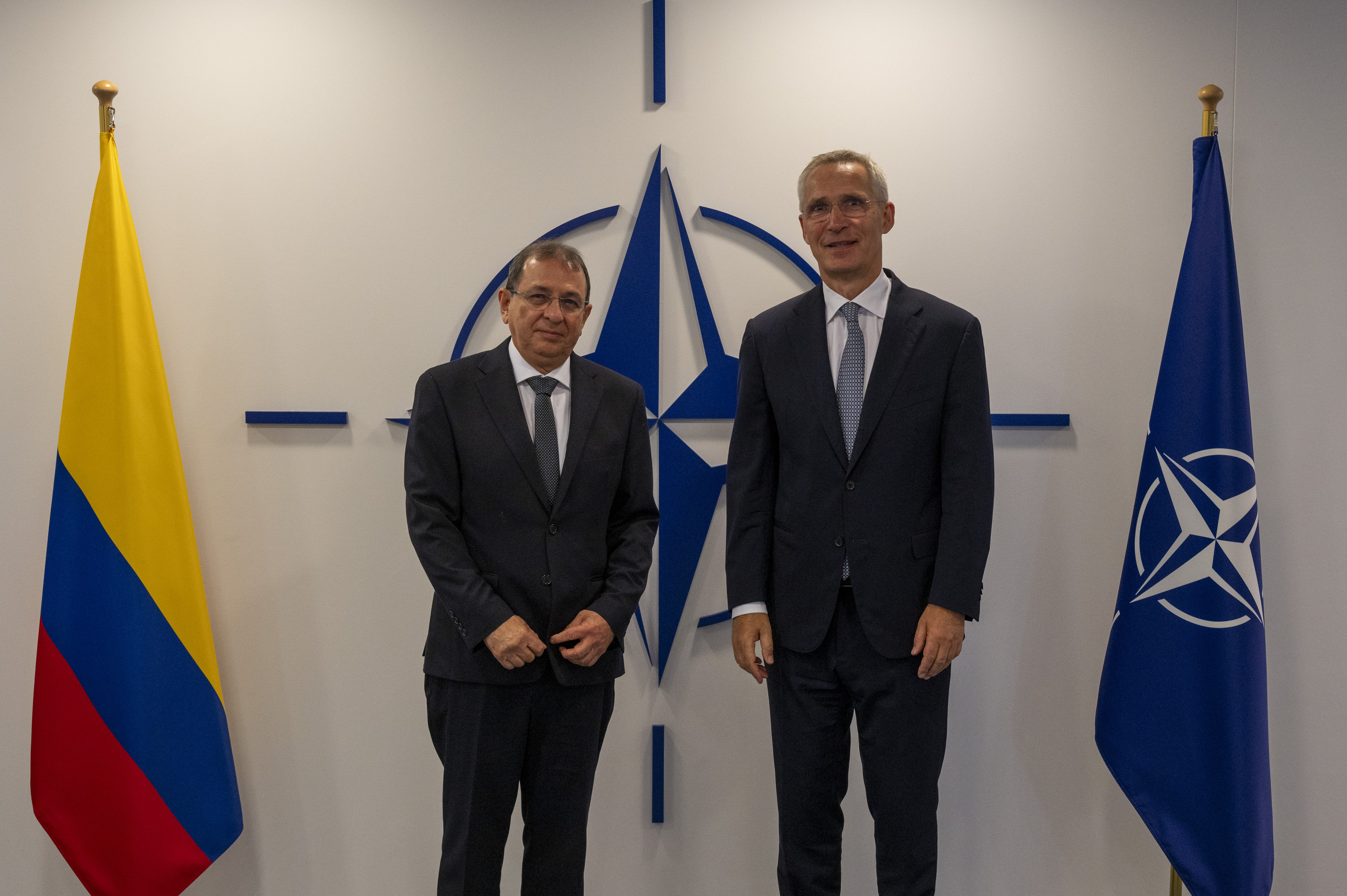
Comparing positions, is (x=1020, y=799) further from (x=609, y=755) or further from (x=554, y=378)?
(x=554, y=378)

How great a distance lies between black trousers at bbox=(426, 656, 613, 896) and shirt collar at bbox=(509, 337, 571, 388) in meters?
0.59

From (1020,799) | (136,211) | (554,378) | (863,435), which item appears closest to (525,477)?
(554,378)

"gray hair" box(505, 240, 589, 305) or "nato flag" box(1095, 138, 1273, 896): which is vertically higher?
"gray hair" box(505, 240, 589, 305)

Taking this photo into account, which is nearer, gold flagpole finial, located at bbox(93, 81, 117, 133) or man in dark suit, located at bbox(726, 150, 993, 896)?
man in dark suit, located at bbox(726, 150, 993, 896)

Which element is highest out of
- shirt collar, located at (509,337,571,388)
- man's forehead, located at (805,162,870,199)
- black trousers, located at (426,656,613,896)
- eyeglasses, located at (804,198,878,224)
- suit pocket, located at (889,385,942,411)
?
man's forehead, located at (805,162,870,199)

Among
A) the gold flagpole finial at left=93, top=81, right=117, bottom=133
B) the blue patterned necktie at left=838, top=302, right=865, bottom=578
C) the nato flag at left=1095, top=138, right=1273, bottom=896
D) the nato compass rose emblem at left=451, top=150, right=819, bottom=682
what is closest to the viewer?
the blue patterned necktie at left=838, top=302, right=865, bottom=578

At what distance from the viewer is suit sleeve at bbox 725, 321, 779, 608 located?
196 cm

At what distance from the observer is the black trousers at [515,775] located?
188 centimetres

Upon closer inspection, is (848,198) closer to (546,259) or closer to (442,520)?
(546,259)

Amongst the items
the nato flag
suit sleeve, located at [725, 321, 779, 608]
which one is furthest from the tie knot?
the nato flag

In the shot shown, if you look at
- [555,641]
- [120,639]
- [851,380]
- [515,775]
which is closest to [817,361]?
[851,380]

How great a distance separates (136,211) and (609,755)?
1.96 meters

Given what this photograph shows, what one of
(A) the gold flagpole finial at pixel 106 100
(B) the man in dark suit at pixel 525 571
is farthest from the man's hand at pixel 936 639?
(A) the gold flagpole finial at pixel 106 100

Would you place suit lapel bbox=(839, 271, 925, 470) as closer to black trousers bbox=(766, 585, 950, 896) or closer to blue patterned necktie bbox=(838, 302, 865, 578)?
blue patterned necktie bbox=(838, 302, 865, 578)
